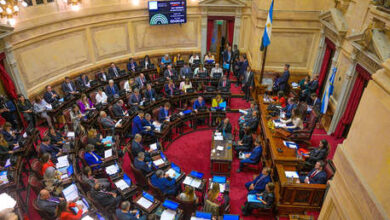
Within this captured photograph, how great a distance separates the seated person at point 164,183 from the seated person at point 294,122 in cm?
424

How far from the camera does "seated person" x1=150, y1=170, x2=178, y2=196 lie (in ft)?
22.1

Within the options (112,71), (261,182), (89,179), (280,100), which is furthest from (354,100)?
(112,71)

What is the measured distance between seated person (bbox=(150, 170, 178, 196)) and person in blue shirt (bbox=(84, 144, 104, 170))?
1658 mm

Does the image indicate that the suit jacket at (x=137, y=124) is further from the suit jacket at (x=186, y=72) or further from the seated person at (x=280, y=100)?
the seated person at (x=280, y=100)

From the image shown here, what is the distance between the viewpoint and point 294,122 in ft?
29.2

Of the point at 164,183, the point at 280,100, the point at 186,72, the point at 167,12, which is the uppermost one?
the point at 167,12

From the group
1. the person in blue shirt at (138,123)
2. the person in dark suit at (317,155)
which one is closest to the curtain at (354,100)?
the person in dark suit at (317,155)

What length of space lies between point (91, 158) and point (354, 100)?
8023 millimetres

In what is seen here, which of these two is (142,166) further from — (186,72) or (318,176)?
(186,72)

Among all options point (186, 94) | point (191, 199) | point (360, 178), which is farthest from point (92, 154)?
point (360, 178)

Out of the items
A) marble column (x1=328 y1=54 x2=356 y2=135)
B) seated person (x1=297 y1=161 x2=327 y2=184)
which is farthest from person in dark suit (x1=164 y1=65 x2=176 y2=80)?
seated person (x1=297 y1=161 x2=327 y2=184)

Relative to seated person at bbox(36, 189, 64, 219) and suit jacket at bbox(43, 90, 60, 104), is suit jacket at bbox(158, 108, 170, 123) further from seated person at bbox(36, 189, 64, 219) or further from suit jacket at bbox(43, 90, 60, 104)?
seated person at bbox(36, 189, 64, 219)

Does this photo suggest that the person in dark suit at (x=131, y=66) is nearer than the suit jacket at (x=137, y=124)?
No

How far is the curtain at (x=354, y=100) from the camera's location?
8000 mm
